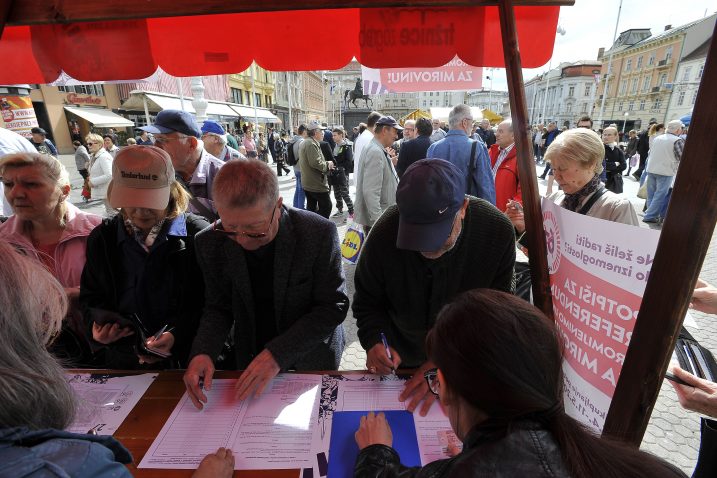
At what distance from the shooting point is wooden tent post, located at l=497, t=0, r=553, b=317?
1546mm

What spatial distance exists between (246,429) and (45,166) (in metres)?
1.81

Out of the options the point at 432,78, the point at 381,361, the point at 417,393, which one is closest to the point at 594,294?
the point at 417,393

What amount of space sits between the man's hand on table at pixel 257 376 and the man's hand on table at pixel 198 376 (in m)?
0.12

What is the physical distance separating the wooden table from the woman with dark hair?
62 cm

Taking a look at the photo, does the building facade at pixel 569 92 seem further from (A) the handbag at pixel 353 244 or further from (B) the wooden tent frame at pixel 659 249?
(B) the wooden tent frame at pixel 659 249

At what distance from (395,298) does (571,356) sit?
30.5 inches

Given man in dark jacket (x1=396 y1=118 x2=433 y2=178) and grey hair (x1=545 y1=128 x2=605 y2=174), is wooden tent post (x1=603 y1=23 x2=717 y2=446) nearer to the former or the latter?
grey hair (x1=545 y1=128 x2=605 y2=174)

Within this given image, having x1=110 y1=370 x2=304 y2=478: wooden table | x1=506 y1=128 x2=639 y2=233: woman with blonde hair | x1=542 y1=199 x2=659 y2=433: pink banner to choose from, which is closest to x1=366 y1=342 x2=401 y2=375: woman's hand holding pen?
x1=110 y1=370 x2=304 y2=478: wooden table

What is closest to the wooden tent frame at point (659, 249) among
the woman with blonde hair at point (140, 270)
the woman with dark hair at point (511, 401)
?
the woman with dark hair at point (511, 401)

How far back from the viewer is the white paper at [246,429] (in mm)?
1153

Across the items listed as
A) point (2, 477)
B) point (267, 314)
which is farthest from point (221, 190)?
point (2, 477)

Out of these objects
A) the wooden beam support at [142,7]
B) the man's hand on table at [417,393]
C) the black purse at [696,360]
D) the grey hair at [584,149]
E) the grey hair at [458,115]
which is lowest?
the man's hand on table at [417,393]

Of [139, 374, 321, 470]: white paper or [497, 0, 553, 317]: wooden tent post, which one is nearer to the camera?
[139, 374, 321, 470]: white paper

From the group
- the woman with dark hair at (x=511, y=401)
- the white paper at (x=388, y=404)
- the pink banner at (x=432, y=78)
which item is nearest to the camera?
the woman with dark hair at (x=511, y=401)
